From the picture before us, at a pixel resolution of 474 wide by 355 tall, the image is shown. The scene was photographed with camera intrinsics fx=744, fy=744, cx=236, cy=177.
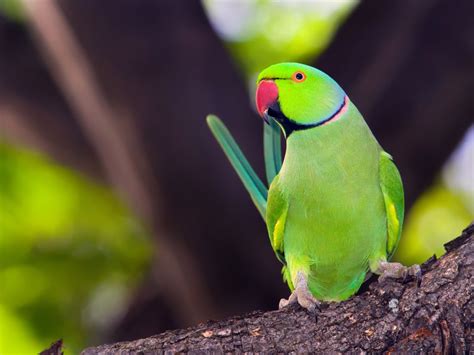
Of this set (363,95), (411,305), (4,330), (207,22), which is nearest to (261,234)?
(363,95)

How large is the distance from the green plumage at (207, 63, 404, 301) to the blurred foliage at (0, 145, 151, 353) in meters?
A: 3.71

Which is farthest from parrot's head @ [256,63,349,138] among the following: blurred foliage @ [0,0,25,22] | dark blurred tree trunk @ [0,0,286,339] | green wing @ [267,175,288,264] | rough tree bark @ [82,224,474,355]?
blurred foliage @ [0,0,25,22]

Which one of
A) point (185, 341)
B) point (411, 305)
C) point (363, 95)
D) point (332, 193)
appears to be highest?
point (363, 95)

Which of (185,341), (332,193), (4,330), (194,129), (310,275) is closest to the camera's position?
(185,341)

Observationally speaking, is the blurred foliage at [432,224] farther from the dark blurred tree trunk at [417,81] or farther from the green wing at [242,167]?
the green wing at [242,167]

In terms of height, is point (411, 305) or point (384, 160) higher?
point (384, 160)

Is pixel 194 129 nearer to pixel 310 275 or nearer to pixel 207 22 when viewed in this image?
pixel 207 22

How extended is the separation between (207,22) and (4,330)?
→ 2.99 meters

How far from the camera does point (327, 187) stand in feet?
9.29

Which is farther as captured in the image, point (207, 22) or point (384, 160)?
point (207, 22)

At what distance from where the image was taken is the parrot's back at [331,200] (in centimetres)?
283

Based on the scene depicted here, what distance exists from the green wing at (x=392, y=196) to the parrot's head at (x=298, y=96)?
0.29 m

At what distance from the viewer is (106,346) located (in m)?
2.39

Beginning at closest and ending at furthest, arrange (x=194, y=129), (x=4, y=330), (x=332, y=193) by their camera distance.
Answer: (x=332, y=193)
(x=194, y=129)
(x=4, y=330)
